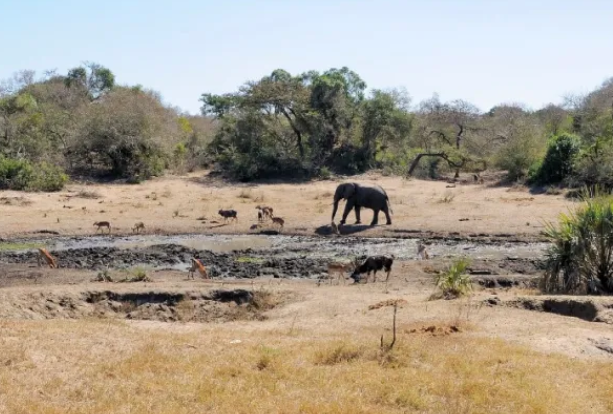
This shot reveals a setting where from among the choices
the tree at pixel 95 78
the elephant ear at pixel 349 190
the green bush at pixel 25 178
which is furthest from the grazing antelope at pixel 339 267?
the tree at pixel 95 78

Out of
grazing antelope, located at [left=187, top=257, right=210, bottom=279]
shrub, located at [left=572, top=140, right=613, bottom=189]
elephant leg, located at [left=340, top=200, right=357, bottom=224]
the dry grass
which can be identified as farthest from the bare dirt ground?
shrub, located at [left=572, top=140, right=613, bottom=189]

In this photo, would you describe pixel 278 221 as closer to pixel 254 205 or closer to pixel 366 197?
pixel 366 197

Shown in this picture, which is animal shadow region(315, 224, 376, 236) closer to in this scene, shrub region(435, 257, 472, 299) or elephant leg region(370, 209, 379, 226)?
elephant leg region(370, 209, 379, 226)

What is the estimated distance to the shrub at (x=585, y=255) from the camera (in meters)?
15.1

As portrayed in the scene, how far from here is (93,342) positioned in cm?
1090

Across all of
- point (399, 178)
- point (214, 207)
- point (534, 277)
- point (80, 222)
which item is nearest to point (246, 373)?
point (534, 277)

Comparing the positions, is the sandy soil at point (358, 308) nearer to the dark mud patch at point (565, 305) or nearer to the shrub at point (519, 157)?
the dark mud patch at point (565, 305)

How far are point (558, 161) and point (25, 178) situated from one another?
23.9m

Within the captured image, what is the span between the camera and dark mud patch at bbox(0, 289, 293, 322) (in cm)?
1455

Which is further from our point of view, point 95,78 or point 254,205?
point 95,78

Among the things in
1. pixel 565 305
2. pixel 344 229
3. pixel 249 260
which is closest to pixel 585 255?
pixel 565 305

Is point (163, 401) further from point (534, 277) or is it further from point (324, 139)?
point (324, 139)

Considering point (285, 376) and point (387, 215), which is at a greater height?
point (387, 215)

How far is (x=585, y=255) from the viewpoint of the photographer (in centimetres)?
1512
